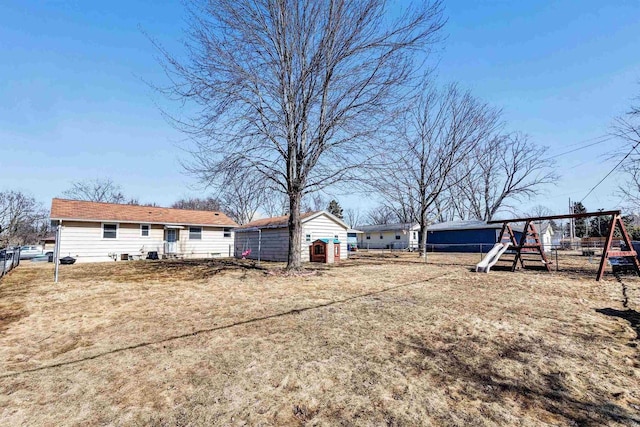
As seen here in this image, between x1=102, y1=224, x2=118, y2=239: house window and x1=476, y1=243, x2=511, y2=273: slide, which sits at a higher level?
x1=102, y1=224, x2=118, y2=239: house window

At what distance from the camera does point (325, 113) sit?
11.1 metres

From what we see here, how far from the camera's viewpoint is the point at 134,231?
1956 centimetres

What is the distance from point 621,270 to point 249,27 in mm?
16437

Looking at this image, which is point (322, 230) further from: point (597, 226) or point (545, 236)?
point (597, 226)

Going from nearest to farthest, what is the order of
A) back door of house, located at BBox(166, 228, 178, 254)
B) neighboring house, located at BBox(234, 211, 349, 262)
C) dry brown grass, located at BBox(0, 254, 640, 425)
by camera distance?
dry brown grass, located at BBox(0, 254, 640, 425) < neighboring house, located at BBox(234, 211, 349, 262) < back door of house, located at BBox(166, 228, 178, 254)

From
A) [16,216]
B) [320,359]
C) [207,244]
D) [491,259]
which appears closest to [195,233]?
[207,244]

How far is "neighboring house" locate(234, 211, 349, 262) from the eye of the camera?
18938 millimetres

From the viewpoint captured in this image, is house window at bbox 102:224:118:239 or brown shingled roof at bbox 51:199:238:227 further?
house window at bbox 102:224:118:239

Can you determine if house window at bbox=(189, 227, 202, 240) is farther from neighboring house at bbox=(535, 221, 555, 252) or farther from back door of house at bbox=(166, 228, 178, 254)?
neighboring house at bbox=(535, 221, 555, 252)

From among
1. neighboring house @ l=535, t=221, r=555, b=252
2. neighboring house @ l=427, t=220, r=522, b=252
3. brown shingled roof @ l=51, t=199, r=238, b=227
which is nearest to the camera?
brown shingled roof @ l=51, t=199, r=238, b=227

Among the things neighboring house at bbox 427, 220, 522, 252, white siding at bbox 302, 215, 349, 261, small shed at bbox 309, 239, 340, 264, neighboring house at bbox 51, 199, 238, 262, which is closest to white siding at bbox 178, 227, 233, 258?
neighboring house at bbox 51, 199, 238, 262

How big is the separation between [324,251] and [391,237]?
28226mm

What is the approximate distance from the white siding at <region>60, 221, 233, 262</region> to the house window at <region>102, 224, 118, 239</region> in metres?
0.16

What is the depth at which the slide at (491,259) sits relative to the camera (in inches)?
478
